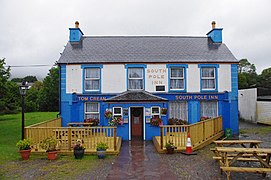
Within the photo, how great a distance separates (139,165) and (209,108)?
9249mm

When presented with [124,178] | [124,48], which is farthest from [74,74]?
[124,178]

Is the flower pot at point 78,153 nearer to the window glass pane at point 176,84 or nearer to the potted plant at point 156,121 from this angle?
the potted plant at point 156,121

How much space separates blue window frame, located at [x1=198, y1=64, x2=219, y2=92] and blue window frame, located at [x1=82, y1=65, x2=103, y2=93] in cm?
717

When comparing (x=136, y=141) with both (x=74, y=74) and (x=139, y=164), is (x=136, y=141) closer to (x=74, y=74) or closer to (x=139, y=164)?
(x=139, y=164)

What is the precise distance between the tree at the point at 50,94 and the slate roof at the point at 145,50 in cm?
2835

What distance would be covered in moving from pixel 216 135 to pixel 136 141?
509 centimetres

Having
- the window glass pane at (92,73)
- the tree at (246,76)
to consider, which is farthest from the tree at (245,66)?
the window glass pane at (92,73)

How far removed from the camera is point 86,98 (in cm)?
1627

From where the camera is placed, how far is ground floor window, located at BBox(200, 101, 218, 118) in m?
17.0

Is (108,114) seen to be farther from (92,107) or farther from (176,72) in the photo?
(176,72)

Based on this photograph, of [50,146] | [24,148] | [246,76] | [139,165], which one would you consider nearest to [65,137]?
[50,146]

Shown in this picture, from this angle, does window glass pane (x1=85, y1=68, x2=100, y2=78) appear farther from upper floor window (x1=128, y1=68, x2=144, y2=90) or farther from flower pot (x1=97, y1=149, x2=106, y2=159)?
flower pot (x1=97, y1=149, x2=106, y2=159)

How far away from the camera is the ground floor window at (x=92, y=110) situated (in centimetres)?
1655

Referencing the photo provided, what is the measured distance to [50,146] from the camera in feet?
36.0
